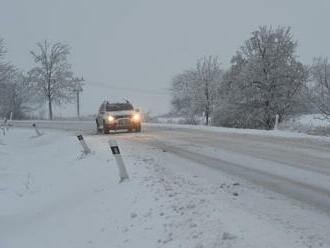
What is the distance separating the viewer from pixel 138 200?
7996 mm

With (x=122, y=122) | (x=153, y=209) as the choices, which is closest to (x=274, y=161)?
(x=153, y=209)

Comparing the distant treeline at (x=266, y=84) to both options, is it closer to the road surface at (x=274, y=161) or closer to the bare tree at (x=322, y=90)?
the bare tree at (x=322, y=90)

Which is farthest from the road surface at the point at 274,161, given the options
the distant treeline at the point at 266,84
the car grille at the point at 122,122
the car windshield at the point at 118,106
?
the distant treeline at the point at 266,84

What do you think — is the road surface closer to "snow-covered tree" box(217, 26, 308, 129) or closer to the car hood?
the car hood

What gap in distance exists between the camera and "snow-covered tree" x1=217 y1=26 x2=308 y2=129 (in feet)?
113

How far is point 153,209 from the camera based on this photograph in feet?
23.8

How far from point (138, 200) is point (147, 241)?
1.90 metres

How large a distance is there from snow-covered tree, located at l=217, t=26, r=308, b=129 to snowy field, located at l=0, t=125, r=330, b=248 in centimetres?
2158

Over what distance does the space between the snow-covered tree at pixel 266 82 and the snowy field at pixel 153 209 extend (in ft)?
70.8

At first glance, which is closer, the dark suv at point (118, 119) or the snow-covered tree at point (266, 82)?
the dark suv at point (118, 119)

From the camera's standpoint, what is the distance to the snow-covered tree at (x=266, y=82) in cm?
3450

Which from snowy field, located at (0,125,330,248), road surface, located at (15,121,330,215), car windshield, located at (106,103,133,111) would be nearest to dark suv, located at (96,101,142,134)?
car windshield, located at (106,103,133,111)

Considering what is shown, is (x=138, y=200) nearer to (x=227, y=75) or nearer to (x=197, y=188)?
(x=197, y=188)

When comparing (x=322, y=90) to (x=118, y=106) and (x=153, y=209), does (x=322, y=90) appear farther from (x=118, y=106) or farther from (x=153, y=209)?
(x=153, y=209)
